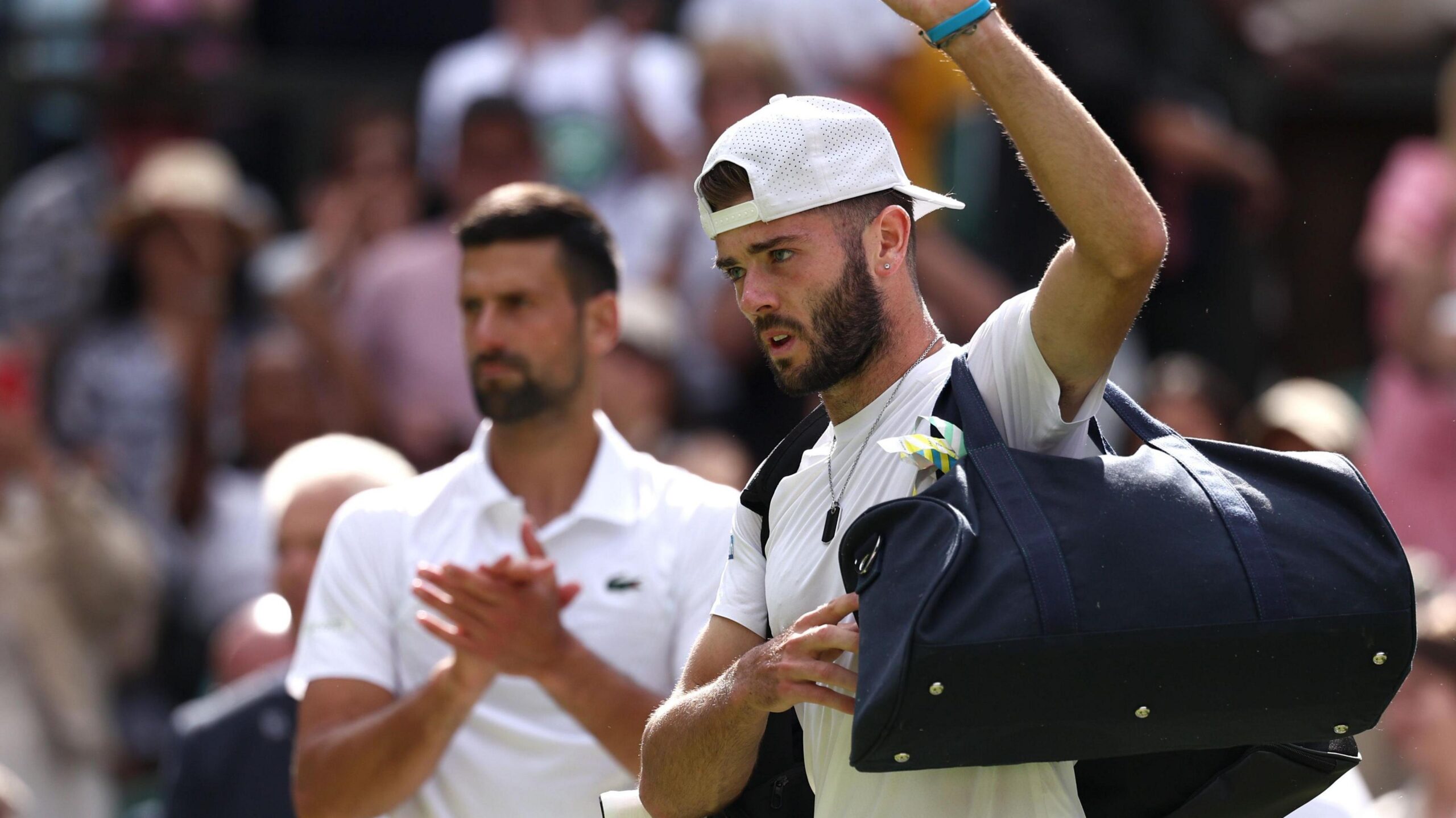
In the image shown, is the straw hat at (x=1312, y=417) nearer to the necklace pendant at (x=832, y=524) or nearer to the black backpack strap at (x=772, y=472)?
the black backpack strap at (x=772, y=472)

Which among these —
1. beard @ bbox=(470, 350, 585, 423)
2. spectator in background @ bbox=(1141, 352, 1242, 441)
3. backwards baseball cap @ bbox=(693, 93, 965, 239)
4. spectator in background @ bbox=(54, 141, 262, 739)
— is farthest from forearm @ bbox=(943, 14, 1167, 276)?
spectator in background @ bbox=(54, 141, 262, 739)

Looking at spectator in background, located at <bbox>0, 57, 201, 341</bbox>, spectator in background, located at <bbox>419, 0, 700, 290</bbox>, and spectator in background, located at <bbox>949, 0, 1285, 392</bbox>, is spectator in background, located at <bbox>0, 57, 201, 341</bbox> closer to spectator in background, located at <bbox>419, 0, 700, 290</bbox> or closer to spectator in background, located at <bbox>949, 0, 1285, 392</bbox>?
spectator in background, located at <bbox>419, 0, 700, 290</bbox>

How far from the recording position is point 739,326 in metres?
7.14

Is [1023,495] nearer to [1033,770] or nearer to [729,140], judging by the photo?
[1033,770]

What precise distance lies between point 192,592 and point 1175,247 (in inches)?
161

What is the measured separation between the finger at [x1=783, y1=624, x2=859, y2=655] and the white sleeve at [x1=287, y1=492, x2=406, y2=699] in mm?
1534

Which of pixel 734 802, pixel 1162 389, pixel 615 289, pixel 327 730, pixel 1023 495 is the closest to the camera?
pixel 1023 495

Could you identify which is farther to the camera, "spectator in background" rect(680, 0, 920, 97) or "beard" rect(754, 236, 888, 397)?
"spectator in background" rect(680, 0, 920, 97)

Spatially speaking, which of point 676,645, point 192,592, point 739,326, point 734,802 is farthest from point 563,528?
point 192,592

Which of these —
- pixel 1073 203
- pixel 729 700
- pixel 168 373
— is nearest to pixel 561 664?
pixel 729 700

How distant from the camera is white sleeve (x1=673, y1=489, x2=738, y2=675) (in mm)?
3852

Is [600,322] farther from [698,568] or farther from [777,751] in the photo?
[777,751]

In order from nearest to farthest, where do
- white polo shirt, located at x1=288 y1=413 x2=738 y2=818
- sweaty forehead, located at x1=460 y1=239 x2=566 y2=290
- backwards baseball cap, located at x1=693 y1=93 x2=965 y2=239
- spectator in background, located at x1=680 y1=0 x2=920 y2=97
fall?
backwards baseball cap, located at x1=693 y1=93 x2=965 y2=239 → white polo shirt, located at x1=288 y1=413 x2=738 y2=818 → sweaty forehead, located at x1=460 y1=239 x2=566 y2=290 → spectator in background, located at x1=680 y1=0 x2=920 y2=97

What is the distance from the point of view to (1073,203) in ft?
8.32
